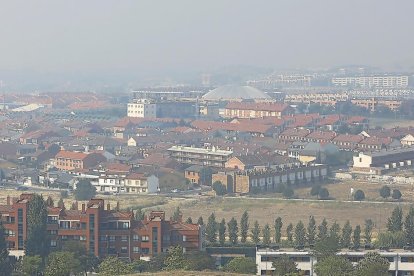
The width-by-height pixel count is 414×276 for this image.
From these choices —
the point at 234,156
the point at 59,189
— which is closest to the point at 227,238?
the point at 59,189

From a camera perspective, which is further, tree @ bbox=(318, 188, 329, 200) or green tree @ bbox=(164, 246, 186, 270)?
tree @ bbox=(318, 188, 329, 200)

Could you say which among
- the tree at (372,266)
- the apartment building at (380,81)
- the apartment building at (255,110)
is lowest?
the tree at (372,266)

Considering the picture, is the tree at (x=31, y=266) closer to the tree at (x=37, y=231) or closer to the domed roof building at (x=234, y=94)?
the tree at (x=37, y=231)

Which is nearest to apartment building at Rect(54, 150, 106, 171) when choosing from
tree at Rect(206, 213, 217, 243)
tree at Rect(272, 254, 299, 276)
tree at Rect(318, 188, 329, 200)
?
tree at Rect(318, 188, 329, 200)

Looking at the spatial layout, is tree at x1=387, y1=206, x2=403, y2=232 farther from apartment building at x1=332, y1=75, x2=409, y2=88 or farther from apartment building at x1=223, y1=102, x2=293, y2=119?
apartment building at x1=332, y1=75, x2=409, y2=88

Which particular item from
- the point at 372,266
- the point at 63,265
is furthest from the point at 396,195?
the point at 63,265

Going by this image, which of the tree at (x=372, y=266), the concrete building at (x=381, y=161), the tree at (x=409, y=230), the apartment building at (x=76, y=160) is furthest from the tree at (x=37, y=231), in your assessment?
the concrete building at (x=381, y=161)
